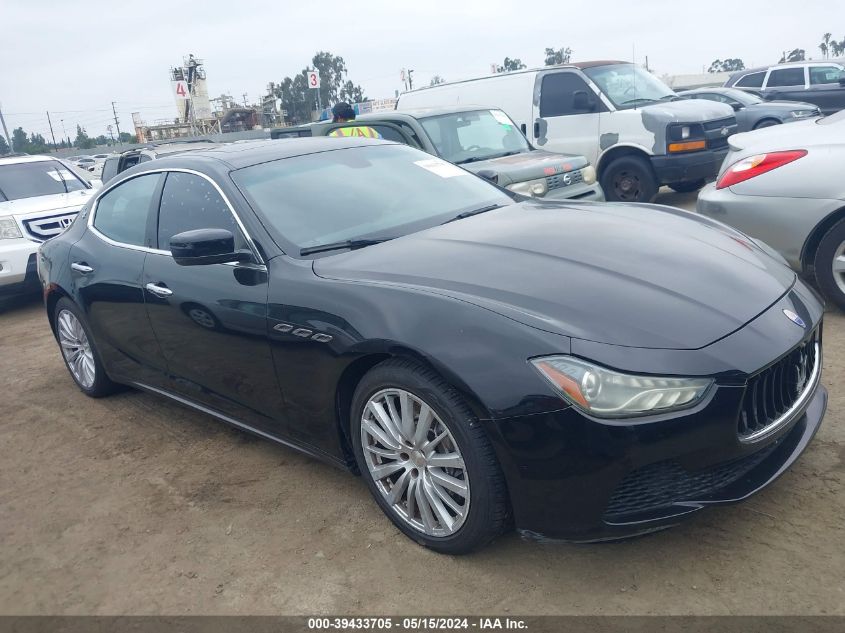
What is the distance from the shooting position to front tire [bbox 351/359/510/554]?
247 centimetres

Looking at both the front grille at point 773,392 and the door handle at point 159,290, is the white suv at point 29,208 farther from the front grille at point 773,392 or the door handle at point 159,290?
the front grille at point 773,392

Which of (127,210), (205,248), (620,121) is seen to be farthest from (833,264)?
(620,121)

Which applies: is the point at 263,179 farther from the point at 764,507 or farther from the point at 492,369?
the point at 764,507

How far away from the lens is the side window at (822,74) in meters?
16.2

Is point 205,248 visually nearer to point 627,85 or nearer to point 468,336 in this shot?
point 468,336

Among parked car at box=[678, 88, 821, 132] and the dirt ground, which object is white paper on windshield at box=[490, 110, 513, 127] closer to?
the dirt ground

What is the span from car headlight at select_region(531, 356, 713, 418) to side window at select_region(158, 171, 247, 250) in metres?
1.71

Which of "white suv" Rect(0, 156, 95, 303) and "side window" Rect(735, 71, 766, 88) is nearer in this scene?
"white suv" Rect(0, 156, 95, 303)

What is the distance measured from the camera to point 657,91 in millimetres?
10109

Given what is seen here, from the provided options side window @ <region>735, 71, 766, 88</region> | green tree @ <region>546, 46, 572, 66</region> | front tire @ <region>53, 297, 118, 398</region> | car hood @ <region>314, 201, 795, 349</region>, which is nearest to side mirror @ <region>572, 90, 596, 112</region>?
car hood @ <region>314, 201, 795, 349</region>

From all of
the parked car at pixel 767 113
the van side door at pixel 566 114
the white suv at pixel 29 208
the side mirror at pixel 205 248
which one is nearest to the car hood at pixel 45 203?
the white suv at pixel 29 208

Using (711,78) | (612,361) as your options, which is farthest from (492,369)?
(711,78)

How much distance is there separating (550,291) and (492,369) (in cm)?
39

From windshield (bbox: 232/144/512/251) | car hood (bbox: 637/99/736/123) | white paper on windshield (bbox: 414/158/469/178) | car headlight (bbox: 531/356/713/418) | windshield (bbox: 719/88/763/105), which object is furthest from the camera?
windshield (bbox: 719/88/763/105)
